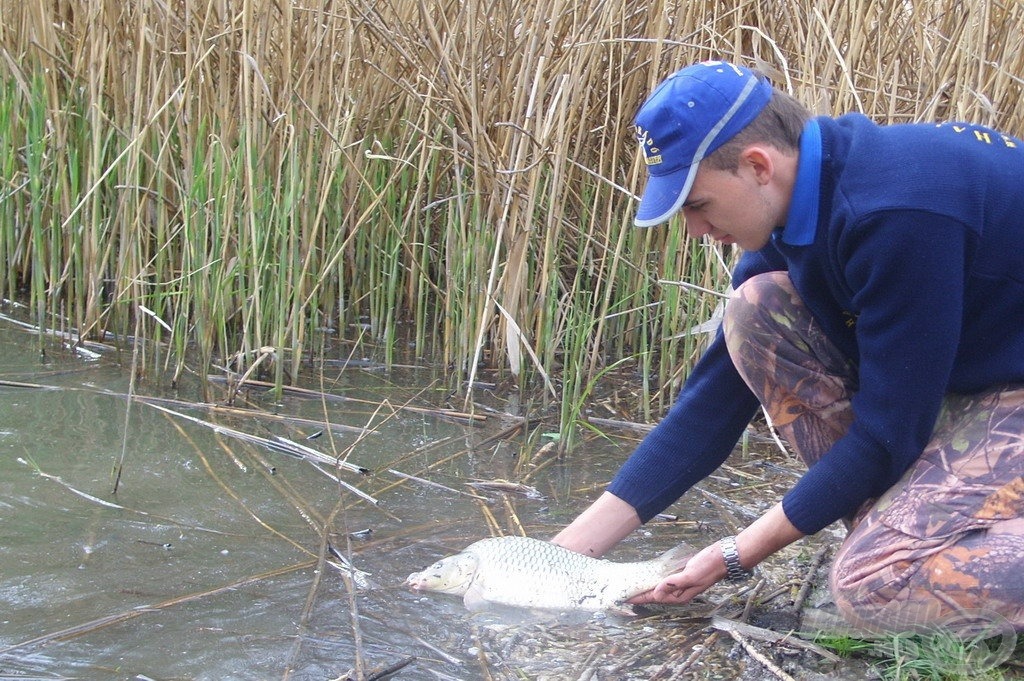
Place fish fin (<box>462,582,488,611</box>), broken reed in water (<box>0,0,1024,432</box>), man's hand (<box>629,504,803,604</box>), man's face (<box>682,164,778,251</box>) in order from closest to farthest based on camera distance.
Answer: man's face (<box>682,164,778,251</box>) → man's hand (<box>629,504,803,604</box>) → fish fin (<box>462,582,488,611</box>) → broken reed in water (<box>0,0,1024,432</box>)

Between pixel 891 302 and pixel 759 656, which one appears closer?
pixel 891 302

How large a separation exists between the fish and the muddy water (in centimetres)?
5

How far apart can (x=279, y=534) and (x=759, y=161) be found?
5.61 ft

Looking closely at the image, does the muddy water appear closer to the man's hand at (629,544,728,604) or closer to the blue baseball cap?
the man's hand at (629,544,728,604)

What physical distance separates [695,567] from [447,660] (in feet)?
1.94

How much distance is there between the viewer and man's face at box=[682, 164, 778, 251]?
6.95ft

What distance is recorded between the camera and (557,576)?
2.57 metres

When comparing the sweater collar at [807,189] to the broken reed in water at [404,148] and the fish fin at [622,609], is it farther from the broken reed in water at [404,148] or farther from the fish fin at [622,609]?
the broken reed in water at [404,148]

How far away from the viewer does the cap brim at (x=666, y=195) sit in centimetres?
209

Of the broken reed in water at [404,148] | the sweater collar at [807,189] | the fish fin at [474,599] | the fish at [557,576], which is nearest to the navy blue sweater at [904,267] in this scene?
the sweater collar at [807,189]

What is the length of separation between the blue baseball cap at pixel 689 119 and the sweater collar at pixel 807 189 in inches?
4.6

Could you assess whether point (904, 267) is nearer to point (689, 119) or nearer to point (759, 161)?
point (759, 161)

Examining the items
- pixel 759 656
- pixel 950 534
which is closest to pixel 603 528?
pixel 759 656

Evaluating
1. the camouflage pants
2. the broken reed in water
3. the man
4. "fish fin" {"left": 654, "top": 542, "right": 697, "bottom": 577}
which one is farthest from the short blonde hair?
the broken reed in water
